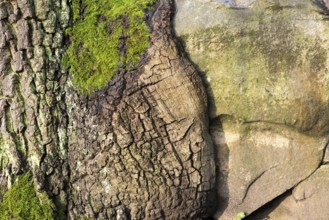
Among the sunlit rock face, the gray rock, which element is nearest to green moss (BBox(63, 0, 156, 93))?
the sunlit rock face

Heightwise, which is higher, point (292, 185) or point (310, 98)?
point (310, 98)

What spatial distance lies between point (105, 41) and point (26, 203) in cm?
118

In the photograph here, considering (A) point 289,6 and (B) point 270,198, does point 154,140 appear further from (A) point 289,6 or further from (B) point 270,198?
(A) point 289,6

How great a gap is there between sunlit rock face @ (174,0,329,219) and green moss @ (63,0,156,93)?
0.29m

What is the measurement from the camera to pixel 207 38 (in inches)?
129

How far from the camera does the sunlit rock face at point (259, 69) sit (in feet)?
10.8

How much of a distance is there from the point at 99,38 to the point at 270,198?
1649 millimetres

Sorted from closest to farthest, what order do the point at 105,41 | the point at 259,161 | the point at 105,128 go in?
the point at 105,128, the point at 105,41, the point at 259,161

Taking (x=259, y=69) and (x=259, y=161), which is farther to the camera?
(x=259, y=161)

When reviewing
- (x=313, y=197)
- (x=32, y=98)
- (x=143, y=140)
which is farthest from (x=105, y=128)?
(x=313, y=197)

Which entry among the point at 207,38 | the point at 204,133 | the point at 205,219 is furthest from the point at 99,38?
the point at 205,219

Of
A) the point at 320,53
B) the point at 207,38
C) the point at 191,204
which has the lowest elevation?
the point at 191,204

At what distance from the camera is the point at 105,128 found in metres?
3.11

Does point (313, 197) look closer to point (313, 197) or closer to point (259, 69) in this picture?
point (313, 197)
